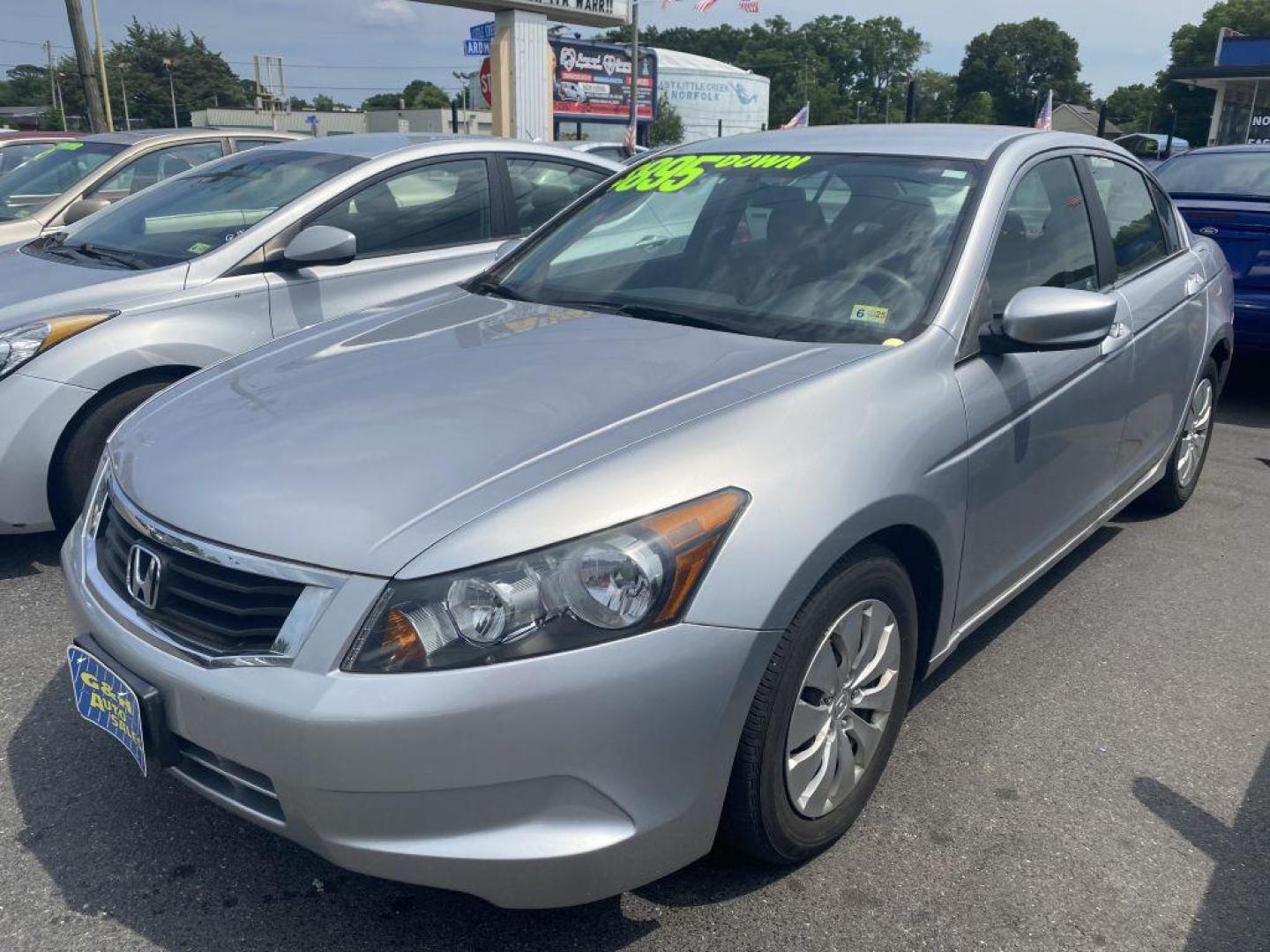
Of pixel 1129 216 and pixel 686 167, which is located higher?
pixel 686 167

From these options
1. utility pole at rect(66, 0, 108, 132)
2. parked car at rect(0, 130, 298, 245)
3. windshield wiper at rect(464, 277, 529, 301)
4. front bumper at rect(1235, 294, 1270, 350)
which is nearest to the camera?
windshield wiper at rect(464, 277, 529, 301)

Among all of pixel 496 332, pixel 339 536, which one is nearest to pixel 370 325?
pixel 496 332

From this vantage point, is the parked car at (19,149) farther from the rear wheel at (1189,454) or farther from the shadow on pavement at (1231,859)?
the shadow on pavement at (1231,859)

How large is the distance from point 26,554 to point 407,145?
2.47 meters

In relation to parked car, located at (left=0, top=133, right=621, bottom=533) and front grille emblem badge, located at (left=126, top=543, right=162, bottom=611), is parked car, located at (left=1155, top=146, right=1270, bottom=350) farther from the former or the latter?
front grille emblem badge, located at (left=126, top=543, right=162, bottom=611)

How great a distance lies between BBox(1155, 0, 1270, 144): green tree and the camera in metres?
69.6

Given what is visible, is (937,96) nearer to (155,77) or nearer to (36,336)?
(155,77)

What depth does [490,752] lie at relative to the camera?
178 cm

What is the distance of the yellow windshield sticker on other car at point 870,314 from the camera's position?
2689 millimetres

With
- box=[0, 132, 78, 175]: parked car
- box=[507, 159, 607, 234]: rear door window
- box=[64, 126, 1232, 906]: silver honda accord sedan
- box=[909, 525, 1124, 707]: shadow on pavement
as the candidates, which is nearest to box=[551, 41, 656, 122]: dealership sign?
box=[0, 132, 78, 175]: parked car

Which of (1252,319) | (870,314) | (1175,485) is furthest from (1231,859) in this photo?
(1252,319)

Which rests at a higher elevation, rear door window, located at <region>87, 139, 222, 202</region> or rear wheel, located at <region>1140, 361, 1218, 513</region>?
rear door window, located at <region>87, 139, 222, 202</region>

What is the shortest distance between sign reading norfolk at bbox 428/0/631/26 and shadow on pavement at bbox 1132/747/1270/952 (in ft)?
64.3

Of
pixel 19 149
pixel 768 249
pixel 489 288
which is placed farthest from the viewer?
pixel 19 149
